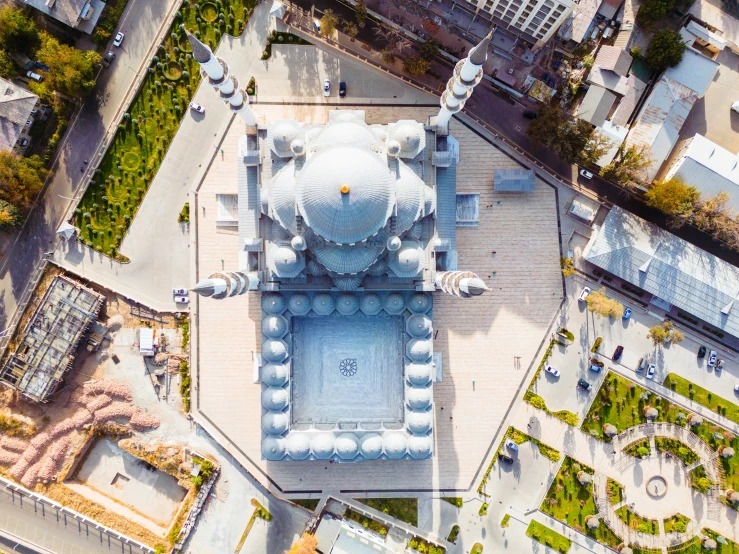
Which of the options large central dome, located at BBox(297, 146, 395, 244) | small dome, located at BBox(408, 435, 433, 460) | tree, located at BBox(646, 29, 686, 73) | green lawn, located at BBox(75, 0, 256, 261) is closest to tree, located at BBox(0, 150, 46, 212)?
green lawn, located at BBox(75, 0, 256, 261)

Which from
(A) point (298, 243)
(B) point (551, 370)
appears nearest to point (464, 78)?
(A) point (298, 243)

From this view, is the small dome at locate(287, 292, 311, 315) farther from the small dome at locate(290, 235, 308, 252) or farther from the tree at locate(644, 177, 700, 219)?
the tree at locate(644, 177, 700, 219)

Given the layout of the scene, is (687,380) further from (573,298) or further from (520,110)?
(520,110)

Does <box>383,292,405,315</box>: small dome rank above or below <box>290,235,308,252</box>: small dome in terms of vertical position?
above

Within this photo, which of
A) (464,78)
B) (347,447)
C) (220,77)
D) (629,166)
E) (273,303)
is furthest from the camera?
(629,166)

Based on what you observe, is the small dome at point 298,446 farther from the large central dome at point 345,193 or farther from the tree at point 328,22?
the tree at point 328,22

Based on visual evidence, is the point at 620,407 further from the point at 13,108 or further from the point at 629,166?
the point at 13,108
